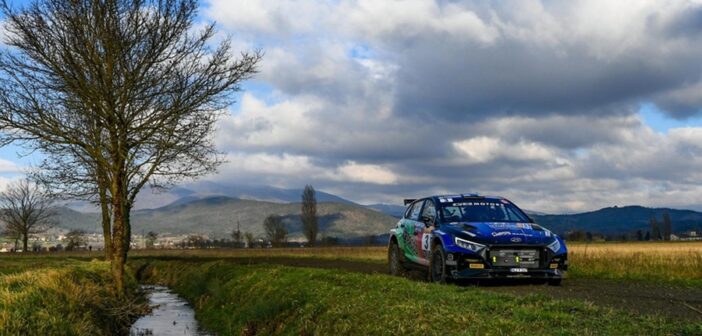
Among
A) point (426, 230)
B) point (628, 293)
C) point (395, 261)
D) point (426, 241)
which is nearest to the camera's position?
point (628, 293)

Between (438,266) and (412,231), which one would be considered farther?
(412,231)

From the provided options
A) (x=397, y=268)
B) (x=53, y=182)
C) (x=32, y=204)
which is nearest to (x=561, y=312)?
(x=397, y=268)

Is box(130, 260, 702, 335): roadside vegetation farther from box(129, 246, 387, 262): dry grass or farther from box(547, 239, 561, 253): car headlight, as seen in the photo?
box(129, 246, 387, 262): dry grass

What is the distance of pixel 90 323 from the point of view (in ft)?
42.7

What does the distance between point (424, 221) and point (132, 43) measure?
1069 cm

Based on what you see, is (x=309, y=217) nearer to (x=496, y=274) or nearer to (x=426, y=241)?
(x=426, y=241)

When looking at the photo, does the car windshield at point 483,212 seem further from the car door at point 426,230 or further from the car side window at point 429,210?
the car door at point 426,230

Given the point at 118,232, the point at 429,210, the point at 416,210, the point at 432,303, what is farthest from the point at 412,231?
the point at 118,232

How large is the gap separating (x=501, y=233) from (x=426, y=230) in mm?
2134

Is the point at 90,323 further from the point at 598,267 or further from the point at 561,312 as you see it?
the point at 598,267

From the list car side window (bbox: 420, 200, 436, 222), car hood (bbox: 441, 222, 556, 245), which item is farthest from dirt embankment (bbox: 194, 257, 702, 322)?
car side window (bbox: 420, 200, 436, 222)

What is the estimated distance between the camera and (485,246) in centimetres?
1230

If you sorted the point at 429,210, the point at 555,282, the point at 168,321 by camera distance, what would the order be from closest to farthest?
the point at 555,282, the point at 429,210, the point at 168,321

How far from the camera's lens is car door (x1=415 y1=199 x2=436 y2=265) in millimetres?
13859
